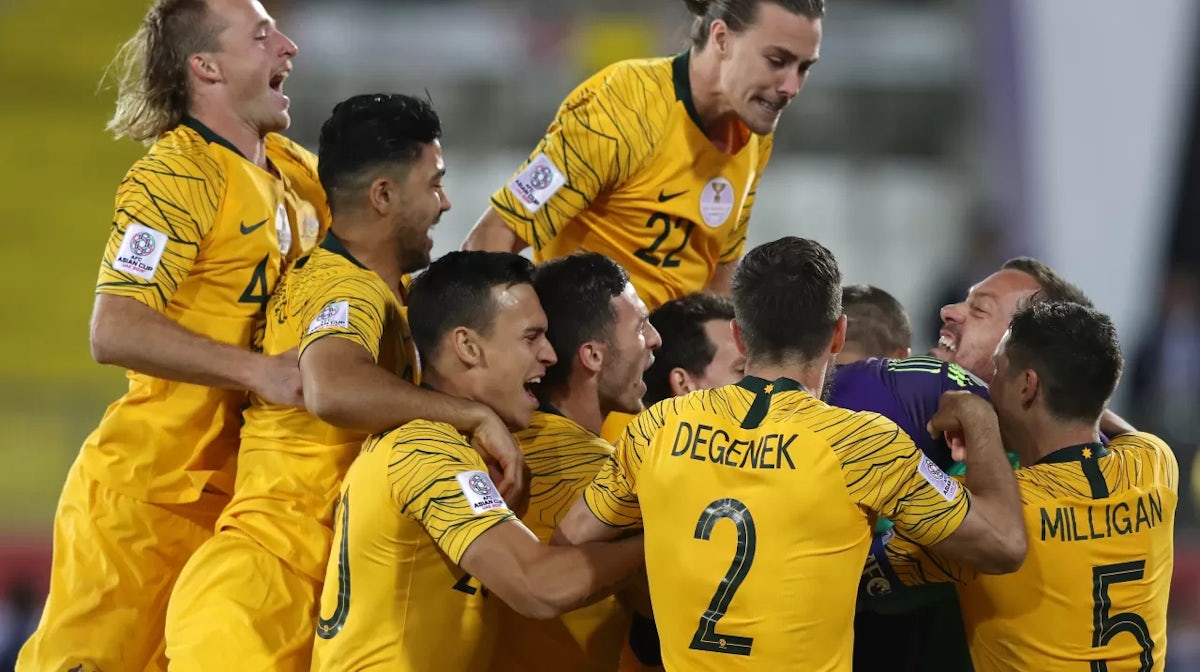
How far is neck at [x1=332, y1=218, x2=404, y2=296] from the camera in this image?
4.16 metres

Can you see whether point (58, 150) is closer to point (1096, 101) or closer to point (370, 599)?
point (1096, 101)

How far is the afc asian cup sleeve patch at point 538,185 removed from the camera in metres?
4.71

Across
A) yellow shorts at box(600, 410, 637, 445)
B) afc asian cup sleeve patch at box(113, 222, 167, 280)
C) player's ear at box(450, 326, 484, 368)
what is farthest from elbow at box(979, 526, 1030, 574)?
afc asian cup sleeve patch at box(113, 222, 167, 280)

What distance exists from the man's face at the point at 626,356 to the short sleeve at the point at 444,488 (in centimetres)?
62

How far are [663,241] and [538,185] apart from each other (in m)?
0.48

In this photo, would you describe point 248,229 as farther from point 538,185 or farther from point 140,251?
point 538,185

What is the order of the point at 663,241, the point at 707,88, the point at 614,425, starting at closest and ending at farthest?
1. the point at 614,425
2. the point at 707,88
3. the point at 663,241

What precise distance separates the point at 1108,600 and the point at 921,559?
0.45 metres

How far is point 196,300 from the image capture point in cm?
430

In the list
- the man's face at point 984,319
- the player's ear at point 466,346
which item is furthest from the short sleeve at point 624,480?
the man's face at point 984,319

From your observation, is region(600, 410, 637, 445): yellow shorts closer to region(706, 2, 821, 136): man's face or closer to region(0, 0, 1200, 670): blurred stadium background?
region(706, 2, 821, 136): man's face

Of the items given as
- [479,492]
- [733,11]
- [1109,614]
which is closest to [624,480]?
[479,492]

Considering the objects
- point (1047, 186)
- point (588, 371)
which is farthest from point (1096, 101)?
point (588, 371)

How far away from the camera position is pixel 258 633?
12.9 feet
